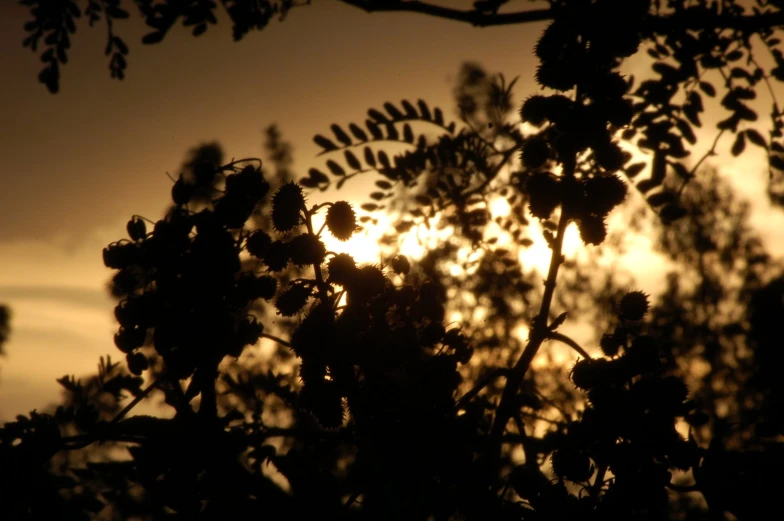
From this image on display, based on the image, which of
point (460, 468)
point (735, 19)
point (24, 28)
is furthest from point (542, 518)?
point (24, 28)

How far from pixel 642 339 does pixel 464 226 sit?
243cm

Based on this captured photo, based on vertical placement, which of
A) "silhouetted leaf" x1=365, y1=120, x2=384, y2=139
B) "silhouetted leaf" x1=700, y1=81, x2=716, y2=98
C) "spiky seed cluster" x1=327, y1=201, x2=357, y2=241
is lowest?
"spiky seed cluster" x1=327, y1=201, x2=357, y2=241

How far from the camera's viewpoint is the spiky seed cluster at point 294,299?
1.80 metres

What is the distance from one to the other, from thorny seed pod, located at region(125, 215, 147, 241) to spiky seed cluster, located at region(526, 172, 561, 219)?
3.31 feet

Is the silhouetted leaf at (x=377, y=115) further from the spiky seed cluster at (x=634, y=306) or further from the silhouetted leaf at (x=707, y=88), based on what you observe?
the spiky seed cluster at (x=634, y=306)

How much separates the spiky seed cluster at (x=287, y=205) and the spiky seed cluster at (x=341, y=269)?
0.48 ft

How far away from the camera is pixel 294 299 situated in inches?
70.7

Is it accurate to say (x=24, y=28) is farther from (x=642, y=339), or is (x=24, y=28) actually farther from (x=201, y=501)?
(x=642, y=339)

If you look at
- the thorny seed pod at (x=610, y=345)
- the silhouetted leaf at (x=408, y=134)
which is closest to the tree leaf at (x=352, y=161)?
the silhouetted leaf at (x=408, y=134)

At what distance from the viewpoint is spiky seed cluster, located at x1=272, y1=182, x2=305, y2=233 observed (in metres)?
1.83

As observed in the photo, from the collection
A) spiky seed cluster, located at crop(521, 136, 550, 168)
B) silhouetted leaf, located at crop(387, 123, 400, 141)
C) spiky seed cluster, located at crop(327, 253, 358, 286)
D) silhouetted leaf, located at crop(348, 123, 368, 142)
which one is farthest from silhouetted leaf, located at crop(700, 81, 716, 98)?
spiky seed cluster, located at crop(327, 253, 358, 286)

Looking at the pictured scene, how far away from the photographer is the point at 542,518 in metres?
1.57

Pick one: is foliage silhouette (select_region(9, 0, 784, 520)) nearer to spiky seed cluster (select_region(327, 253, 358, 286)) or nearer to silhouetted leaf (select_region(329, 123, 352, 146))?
spiky seed cluster (select_region(327, 253, 358, 286))

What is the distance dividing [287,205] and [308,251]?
0.15 metres
